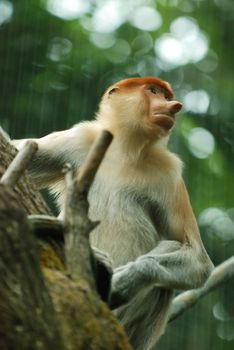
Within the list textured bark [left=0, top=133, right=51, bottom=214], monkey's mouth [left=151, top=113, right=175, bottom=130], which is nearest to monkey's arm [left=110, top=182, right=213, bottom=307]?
monkey's mouth [left=151, top=113, right=175, bottom=130]

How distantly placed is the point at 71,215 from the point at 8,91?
8170 millimetres

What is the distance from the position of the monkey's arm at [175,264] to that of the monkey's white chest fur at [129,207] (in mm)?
74

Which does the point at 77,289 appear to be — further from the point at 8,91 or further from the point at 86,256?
the point at 8,91

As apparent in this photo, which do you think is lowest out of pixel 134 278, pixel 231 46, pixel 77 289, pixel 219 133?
pixel 219 133

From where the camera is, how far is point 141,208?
412 cm

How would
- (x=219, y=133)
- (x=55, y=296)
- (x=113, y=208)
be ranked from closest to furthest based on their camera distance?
(x=55, y=296) → (x=113, y=208) → (x=219, y=133)

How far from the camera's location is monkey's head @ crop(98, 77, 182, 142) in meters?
4.35

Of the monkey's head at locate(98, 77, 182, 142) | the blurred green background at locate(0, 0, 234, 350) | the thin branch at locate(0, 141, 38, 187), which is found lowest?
the blurred green background at locate(0, 0, 234, 350)

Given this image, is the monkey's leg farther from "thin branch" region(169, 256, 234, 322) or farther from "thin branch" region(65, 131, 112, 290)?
"thin branch" region(65, 131, 112, 290)

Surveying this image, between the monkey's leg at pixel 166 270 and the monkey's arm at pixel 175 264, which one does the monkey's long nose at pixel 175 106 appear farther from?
the monkey's leg at pixel 166 270

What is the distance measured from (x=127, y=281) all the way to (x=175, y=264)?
0.40 m

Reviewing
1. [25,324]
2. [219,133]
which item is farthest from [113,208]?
[219,133]

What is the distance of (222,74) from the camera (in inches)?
469

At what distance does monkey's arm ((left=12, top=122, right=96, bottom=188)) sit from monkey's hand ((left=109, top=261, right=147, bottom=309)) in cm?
62
